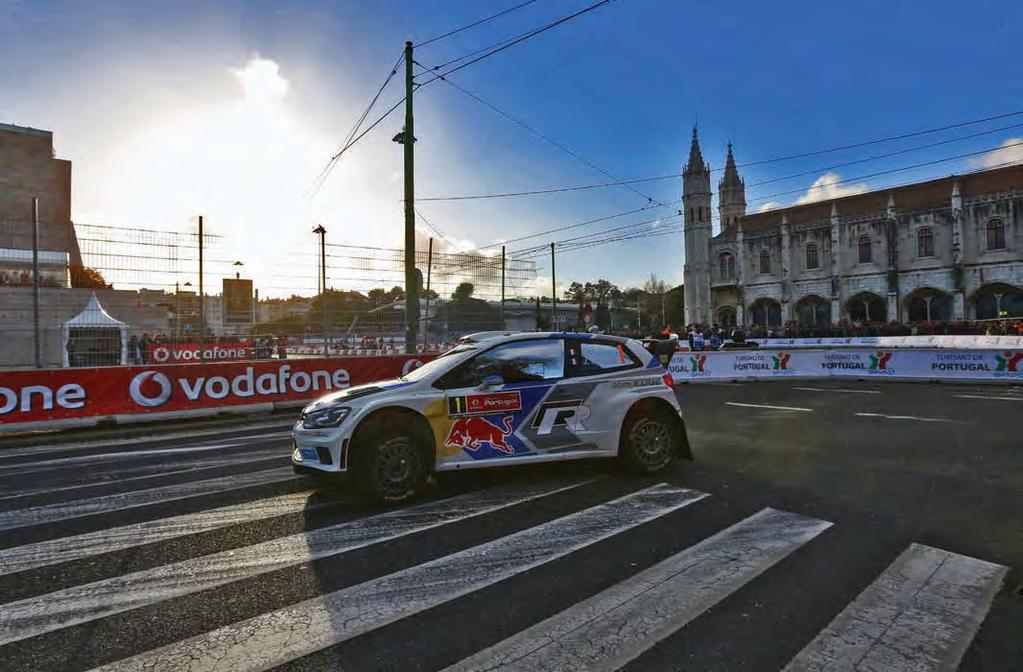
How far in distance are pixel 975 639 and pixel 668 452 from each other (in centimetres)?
354

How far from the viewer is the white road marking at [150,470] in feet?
19.9

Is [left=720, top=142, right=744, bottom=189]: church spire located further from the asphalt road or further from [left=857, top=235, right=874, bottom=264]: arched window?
the asphalt road

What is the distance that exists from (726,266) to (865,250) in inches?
570

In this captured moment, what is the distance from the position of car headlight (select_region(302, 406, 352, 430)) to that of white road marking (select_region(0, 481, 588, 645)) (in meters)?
0.99

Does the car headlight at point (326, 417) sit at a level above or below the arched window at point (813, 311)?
below

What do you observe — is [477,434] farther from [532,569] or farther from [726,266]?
[726,266]

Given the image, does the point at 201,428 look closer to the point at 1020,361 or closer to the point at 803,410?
the point at 803,410

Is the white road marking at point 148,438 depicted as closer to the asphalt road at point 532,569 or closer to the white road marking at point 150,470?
the white road marking at point 150,470

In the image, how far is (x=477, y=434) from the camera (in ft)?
18.4

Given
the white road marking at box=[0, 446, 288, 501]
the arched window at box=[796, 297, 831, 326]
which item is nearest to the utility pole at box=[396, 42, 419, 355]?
the white road marking at box=[0, 446, 288, 501]

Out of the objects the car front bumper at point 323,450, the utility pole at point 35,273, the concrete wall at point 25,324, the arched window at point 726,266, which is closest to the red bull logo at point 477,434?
the car front bumper at point 323,450

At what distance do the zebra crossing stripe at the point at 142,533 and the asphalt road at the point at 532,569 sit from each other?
3 cm

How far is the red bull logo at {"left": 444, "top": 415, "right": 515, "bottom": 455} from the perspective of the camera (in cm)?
553

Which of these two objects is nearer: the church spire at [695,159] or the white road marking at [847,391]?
the white road marking at [847,391]
